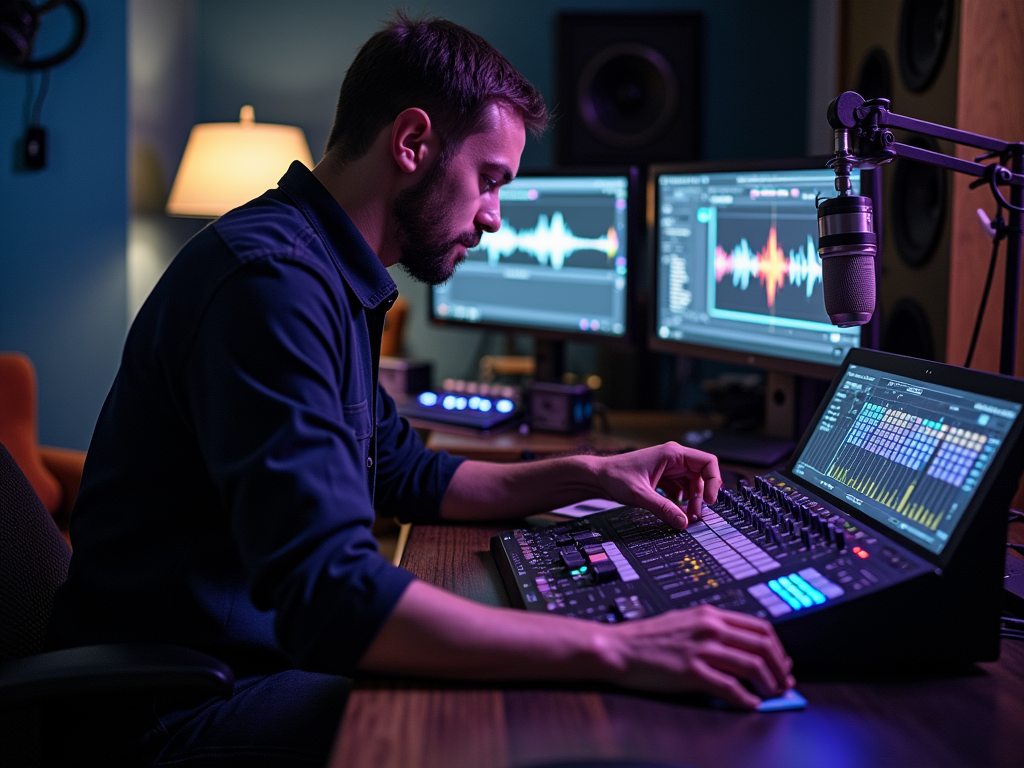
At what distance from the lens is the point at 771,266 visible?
1.66 meters

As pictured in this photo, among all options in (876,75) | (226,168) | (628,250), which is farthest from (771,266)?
(226,168)

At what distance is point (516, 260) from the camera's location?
2211mm

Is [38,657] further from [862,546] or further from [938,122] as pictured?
[938,122]

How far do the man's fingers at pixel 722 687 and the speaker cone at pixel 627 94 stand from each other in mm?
2932

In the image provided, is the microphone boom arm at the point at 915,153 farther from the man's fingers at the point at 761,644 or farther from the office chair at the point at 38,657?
the office chair at the point at 38,657

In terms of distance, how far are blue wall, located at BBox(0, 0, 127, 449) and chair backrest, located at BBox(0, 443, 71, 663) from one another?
2209 millimetres

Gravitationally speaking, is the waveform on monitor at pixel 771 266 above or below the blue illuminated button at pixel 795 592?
above

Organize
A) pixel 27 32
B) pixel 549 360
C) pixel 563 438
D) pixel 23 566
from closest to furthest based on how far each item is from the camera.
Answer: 1. pixel 23 566
2. pixel 563 438
3. pixel 549 360
4. pixel 27 32

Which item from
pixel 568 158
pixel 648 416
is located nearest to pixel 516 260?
pixel 648 416

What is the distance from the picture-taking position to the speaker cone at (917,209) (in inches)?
86.8

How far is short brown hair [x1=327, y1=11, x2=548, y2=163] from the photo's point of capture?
1045mm

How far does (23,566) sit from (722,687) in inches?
28.5

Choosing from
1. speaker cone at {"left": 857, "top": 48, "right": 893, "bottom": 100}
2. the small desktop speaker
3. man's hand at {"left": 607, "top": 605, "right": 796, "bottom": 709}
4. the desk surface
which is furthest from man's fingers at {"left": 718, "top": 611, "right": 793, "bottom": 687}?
speaker cone at {"left": 857, "top": 48, "right": 893, "bottom": 100}

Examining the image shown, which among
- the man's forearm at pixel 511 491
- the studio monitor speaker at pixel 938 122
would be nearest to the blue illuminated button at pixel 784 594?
the man's forearm at pixel 511 491
